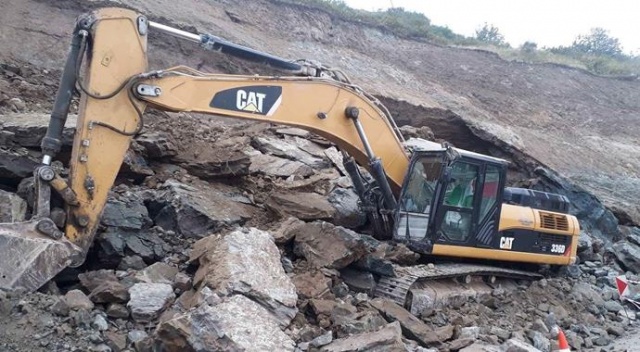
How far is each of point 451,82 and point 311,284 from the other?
13224 mm

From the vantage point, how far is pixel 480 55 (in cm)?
2014

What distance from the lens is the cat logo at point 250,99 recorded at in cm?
613

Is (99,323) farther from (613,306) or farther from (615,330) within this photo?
(613,306)

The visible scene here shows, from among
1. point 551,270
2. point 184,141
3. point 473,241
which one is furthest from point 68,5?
point 551,270

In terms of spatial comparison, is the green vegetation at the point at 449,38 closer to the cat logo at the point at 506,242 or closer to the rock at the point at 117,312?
the cat logo at the point at 506,242

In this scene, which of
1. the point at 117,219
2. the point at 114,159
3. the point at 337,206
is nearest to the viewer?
the point at 114,159

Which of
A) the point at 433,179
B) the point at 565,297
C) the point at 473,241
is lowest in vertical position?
the point at 565,297

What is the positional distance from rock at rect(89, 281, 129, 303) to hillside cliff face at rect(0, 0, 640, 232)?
21.5ft

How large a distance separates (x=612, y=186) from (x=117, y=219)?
40.4 ft

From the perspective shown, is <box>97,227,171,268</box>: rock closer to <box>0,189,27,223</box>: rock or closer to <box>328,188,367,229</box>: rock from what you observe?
<box>0,189,27,223</box>: rock

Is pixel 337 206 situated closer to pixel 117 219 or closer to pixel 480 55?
pixel 117 219

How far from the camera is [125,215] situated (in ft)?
20.9

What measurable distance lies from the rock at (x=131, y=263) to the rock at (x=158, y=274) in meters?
0.18

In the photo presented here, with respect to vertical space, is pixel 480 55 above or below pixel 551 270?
above
